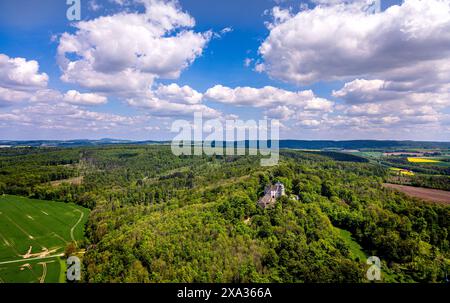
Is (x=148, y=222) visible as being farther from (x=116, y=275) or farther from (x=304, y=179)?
(x=304, y=179)

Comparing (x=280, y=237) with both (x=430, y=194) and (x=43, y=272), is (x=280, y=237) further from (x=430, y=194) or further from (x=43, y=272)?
(x=430, y=194)

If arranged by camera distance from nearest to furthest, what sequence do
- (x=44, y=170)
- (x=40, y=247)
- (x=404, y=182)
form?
(x=40, y=247)
(x=404, y=182)
(x=44, y=170)

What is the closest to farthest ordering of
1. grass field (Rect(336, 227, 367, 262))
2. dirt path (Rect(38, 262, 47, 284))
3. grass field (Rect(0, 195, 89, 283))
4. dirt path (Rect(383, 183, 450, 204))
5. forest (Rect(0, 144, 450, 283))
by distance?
1. forest (Rect(0, 144, 450, 283))
2. dirt path (Rect(38, 262, 47, 284))
3. grass field (Rect(0, 195, 89, 283))
4. grass field (Rect(336, 227, 367, 262))
5. dirt path (Rect(383, 183, 450, 204))

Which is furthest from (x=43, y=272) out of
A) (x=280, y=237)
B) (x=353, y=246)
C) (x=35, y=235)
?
(x=353, y=246)

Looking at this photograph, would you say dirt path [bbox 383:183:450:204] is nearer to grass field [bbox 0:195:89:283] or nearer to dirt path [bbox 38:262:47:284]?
grass field [bbox 0:195:89:283]

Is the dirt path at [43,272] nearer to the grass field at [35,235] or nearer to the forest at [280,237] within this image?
the grass field at [35,235]

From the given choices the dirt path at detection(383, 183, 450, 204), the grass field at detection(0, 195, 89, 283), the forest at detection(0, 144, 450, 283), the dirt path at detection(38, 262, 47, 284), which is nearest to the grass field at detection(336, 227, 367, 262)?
the forest at detection(0, 144, 450, 283)

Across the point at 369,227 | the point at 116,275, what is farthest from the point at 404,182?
the point at 116,275

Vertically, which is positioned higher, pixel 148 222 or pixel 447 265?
pixel 148 222
